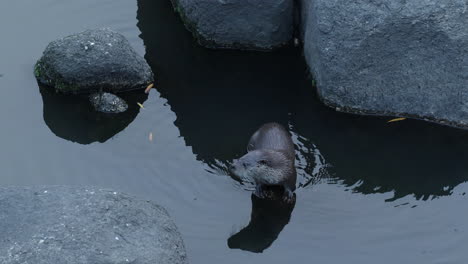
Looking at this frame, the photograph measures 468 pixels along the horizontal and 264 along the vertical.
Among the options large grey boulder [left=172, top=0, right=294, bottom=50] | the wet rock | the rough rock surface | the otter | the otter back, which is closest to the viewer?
the otter

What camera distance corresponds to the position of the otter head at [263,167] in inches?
344

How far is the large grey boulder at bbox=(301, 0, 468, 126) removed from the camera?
32.8 ft

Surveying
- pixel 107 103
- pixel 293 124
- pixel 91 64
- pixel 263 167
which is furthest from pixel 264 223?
pixel 91 64

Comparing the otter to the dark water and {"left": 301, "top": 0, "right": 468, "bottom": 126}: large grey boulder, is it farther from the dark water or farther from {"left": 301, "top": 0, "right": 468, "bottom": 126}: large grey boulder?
{"left": 301, "top": 0, "right": 468, "bottom": 126}: large grey boulder

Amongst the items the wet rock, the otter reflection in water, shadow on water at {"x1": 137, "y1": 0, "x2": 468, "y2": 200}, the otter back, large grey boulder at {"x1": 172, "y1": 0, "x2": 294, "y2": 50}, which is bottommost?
the otter reflection in water

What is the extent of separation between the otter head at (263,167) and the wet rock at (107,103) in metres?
2.35

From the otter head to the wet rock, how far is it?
235 cm

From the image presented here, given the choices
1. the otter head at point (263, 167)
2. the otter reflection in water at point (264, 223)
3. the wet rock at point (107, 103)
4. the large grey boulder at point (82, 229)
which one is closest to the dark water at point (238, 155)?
the otter reflection in water at point (264, 223)

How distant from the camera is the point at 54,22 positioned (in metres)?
12.3

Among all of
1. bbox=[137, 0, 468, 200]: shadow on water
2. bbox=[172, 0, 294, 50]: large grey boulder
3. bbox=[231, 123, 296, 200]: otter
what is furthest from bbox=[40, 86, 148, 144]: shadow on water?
bbox=[231, 123, 296, 200]: otter

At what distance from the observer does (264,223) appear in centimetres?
882

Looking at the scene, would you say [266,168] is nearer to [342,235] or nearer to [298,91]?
[342,235]

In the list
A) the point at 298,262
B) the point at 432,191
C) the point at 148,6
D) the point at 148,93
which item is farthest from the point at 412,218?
the point at 148,6

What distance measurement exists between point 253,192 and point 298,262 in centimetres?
124
